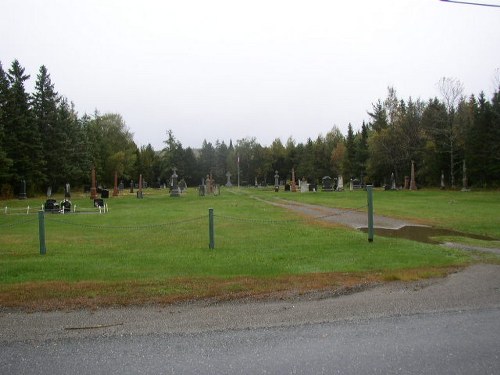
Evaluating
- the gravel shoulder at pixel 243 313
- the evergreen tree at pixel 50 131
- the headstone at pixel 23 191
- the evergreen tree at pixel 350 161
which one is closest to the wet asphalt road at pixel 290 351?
the gravel shoulder at pixel 243 313

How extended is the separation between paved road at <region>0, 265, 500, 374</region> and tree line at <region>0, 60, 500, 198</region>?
42307 mm

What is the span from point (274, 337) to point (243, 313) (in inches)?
41.4

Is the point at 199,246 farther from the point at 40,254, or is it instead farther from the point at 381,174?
the point at 381,174

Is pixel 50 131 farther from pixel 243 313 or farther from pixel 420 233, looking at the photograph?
pixel 243 313

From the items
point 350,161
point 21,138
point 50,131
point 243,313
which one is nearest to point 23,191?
point 21,138

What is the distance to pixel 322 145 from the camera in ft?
339

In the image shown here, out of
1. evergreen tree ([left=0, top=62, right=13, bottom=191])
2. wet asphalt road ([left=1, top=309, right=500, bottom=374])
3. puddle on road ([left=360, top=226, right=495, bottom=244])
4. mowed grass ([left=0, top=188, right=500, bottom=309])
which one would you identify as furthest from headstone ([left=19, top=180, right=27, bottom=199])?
wet asphalt road ([left=1, top=309, right=500, bottom=374])

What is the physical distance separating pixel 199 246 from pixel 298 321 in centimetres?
709

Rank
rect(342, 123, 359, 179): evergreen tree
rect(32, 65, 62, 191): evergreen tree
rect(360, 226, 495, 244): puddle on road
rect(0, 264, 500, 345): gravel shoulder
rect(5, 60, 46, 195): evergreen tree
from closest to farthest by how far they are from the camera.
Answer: rect(0, 264, 500, 345): gravel shoulder, rect(360, 226, 495, 244): puddle on road, rect(5, 60, 46, 195): evergreen tree, rect(32, 65, 62, 191): evergreen tree, rect(342, 123, 359, 179): evergreen tree

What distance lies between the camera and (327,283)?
7.54 m

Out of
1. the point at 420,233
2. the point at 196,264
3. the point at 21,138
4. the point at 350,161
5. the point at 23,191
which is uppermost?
the point at 21,138

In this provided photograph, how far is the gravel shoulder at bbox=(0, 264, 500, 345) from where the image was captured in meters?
5.33

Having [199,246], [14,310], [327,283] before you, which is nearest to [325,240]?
[199,246]

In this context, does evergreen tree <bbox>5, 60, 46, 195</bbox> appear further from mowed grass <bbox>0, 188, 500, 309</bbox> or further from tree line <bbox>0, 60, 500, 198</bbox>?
mowed grass <bbox>0, 188, 500, 309</bbox>
